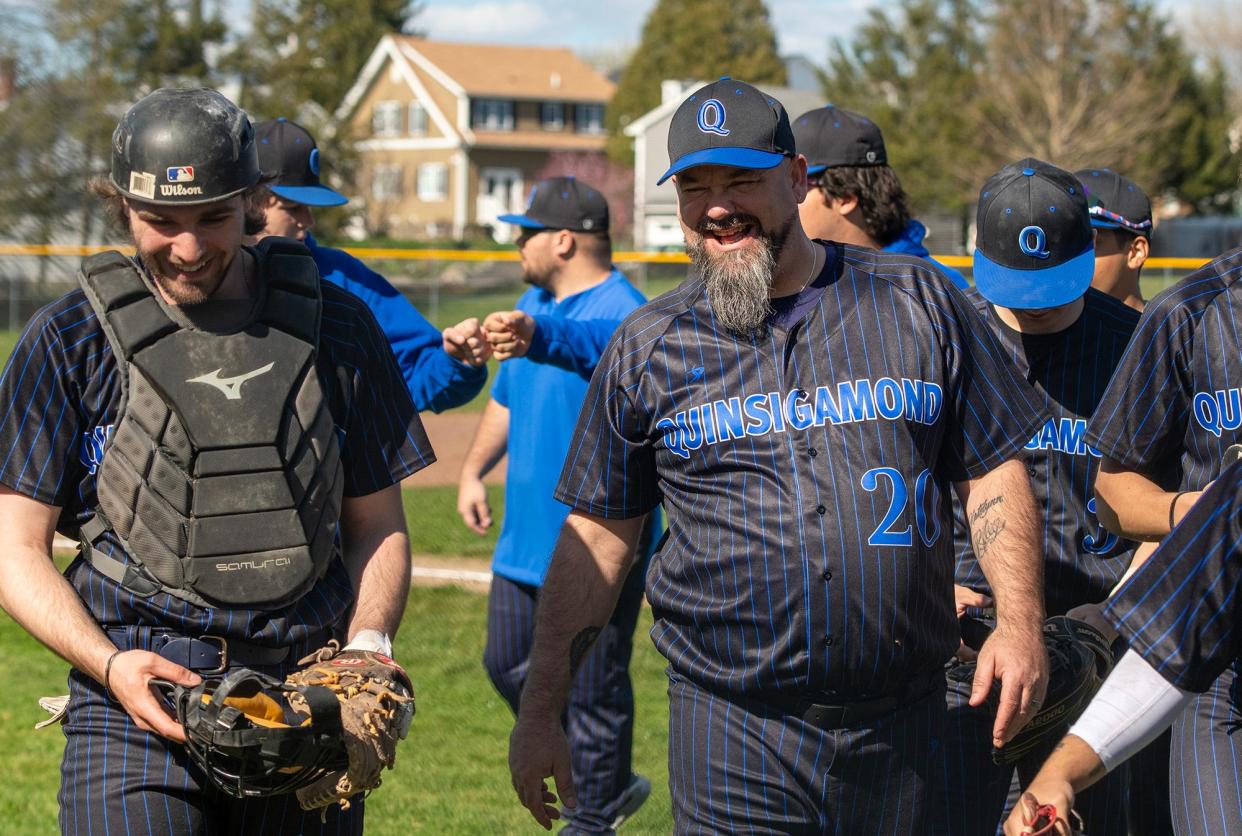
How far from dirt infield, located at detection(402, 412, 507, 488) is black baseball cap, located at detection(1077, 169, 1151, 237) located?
7.47m

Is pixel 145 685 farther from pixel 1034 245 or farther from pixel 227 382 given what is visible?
pixel 1034 245

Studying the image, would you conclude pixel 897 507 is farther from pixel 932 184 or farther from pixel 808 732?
pixel 932 184

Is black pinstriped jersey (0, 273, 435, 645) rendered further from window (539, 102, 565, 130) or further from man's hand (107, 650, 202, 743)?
window (539, 102, 565, 130)

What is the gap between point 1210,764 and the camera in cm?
323

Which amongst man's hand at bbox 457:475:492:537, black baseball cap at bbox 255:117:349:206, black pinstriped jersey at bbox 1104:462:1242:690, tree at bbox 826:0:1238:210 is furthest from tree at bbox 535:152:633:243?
black pinstriped jersey at bbox 1104:462:1242:690

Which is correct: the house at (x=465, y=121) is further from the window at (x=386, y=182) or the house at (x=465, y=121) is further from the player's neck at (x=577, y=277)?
the player's neck at (x=577, y=277)

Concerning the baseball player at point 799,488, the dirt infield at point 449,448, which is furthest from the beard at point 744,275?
the dirt infield at point 449,448

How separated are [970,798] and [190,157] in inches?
89.9

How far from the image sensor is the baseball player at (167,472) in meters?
3.10

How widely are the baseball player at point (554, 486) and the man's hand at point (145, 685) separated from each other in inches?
90.9

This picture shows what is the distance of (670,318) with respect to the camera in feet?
11.4

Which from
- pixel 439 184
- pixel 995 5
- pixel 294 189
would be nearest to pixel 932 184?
pixel 995 5

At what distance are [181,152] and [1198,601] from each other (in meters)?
2.12

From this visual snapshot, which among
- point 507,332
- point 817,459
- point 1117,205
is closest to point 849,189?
point 1117,205
